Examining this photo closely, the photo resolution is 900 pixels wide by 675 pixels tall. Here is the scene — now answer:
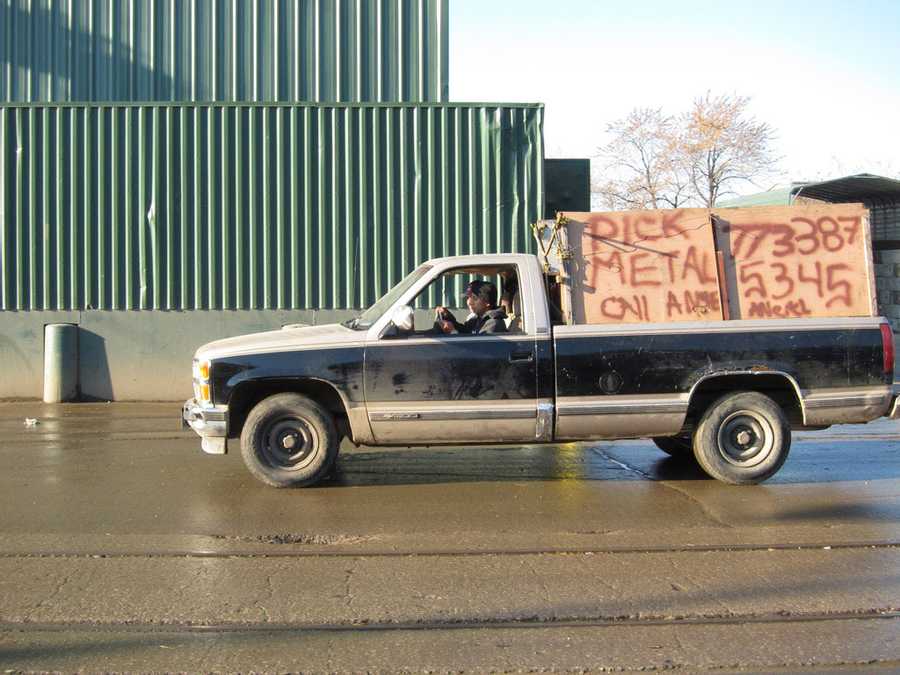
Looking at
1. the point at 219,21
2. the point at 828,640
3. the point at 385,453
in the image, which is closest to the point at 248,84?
the point at 219,21

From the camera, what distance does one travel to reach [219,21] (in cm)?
1634

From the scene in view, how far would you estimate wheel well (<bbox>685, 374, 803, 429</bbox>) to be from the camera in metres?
7.84

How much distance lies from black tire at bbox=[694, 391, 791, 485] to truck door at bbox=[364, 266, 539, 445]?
145 cm

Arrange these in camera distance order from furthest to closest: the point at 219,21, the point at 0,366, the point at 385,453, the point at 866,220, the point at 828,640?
the point at 219,21, the point at 0,366, the point at 385,453, the point at 866,220, the point at 828,640

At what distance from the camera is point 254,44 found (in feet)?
53.6

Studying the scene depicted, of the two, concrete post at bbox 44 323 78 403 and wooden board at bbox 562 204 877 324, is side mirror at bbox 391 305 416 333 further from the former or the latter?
concrete post at bbox 44 323 78 403

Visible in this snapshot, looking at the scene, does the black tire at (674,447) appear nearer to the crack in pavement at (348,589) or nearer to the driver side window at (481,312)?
the driver side window at (481,312)

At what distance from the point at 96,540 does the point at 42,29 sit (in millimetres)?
12931

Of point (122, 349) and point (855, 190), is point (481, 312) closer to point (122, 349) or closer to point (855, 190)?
point (122, 349)

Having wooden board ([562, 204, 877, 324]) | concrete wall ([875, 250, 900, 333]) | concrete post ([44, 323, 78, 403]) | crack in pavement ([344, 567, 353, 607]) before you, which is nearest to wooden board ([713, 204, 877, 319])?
wooden board ([562, 204, 877, 324])

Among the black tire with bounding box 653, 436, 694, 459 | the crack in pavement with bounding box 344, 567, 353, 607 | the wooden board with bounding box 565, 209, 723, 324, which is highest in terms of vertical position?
the wooden board with bounding box 565, 209, 723, 324

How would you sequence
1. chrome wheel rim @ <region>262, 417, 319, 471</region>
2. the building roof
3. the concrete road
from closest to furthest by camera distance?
1. the concrete road
2. chrome wheel rim @ <region>262, 417, 319, 471</region>
3. the building roof

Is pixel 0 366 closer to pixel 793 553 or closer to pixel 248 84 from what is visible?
pixel 248 84

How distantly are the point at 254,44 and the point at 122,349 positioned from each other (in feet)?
18.3
